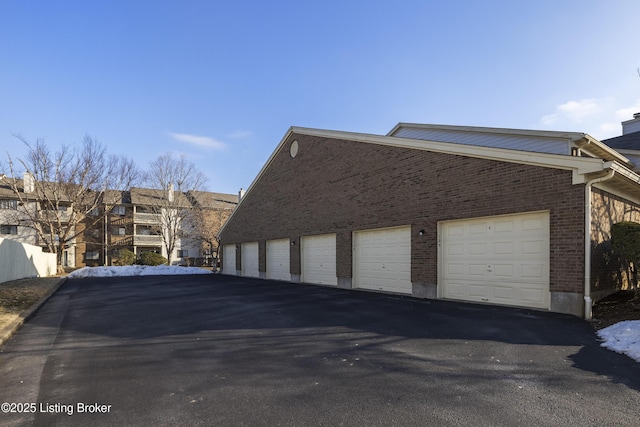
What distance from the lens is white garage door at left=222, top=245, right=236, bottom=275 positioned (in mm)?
25922

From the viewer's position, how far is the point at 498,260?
9.77 meters

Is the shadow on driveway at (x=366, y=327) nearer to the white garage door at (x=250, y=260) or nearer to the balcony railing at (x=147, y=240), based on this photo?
the white garage door at (x=250, y=260)

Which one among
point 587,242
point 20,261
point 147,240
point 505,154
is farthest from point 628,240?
point 147,240

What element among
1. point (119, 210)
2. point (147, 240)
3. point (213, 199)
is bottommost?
point (147, 240)

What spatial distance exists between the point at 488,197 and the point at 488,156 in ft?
A: 3.58

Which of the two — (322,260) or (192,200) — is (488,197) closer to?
(322,260)

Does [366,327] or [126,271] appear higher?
[366,327]

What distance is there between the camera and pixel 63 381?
4734 millimetres

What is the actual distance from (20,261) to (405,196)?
20.4 m

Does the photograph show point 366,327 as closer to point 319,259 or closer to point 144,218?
point 319,259

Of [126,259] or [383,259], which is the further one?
[126,259]

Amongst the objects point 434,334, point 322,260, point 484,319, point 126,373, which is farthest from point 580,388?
point 322,260

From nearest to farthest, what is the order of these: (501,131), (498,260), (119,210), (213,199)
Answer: (498,260) < (501,131) < (119,210) < (213,199)

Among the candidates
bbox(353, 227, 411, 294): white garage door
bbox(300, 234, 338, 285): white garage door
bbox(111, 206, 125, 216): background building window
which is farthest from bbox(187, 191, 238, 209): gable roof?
bbox(353, 227, 411, 294): white garage door
